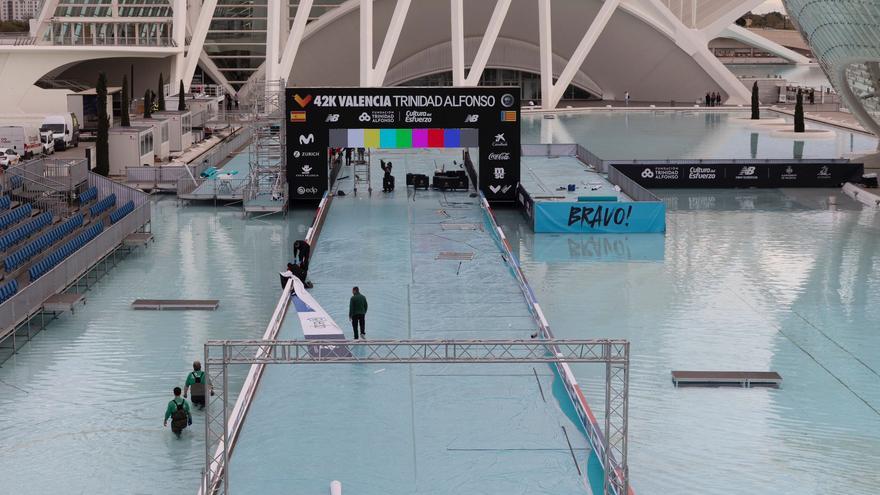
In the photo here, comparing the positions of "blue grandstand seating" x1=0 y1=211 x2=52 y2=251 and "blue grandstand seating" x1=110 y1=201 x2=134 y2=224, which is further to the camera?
"blue grandstand seating" x1=110 y1=201 x2=134 y2=224

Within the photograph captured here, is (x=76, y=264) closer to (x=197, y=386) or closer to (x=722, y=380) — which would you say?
(x=197, y=386)

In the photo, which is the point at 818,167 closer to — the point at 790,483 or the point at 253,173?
the point at 253,173

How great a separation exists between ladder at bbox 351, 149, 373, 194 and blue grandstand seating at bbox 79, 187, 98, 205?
8011 millimetres

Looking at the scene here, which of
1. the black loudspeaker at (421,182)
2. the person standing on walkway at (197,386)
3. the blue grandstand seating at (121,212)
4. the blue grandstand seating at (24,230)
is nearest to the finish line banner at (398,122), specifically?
the black loudspeaker at (421,182)

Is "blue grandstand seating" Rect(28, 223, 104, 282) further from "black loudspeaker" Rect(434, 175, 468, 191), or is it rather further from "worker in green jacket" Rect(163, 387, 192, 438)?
"black loudspeaker" Rect(434, 175, 468, 191)

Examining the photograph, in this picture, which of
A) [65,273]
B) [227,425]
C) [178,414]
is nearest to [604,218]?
[65,273]

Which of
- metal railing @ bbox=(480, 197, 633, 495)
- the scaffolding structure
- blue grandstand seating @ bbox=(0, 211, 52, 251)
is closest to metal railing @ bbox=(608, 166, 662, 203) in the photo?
the scaffolding structure

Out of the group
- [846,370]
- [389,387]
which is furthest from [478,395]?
[846,370]

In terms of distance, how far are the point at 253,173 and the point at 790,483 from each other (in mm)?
26722

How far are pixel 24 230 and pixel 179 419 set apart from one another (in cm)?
1306

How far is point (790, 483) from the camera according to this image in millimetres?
17219

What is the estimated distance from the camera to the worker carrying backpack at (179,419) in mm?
18859

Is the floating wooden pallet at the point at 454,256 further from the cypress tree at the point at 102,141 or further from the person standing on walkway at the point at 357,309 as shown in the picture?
the cypress tree at the point at 102,141

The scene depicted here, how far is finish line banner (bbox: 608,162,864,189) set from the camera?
144 ft
